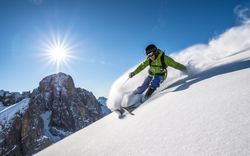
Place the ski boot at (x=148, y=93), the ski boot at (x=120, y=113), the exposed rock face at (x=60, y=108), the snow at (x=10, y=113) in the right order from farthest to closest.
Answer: the exposed rock face at (x=60, y=108), the snow at (x=10, y=113), the ski boot at (x=148, y=93), the ski boot at (x=120, y=113)

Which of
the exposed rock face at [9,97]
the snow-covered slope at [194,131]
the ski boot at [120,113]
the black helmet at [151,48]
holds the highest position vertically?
the exposed rock face at [9,97]

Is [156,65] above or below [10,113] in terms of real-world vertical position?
below

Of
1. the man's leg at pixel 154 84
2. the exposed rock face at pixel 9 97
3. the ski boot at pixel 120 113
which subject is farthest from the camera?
the exposed rock face at pixel 9 97

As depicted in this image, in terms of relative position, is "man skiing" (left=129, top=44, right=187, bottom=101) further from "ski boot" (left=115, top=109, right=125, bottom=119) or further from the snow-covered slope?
the snow-covered slope

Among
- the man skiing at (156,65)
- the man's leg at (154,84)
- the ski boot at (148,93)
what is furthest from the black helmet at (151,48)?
the ski boot at (148,93)

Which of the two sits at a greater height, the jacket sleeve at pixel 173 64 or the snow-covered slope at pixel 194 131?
the jacket sleeve at pixel 173 64

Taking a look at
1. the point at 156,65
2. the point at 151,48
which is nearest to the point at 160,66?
the point at 156,65

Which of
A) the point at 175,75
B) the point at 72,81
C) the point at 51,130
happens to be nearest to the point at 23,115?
the point at 51,130

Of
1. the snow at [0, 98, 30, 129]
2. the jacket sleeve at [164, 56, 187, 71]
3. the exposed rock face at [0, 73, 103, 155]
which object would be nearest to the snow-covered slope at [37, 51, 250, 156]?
the jacket sleeve at [164, 56, 187, 71]

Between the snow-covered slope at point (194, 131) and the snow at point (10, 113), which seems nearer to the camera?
the snow-covered slope at point (194, 131)

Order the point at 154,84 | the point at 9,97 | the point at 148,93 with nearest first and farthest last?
the point at 148,93 < the point at 154,84 < the point at 9,97

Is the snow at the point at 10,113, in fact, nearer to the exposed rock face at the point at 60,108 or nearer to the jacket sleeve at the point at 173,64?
the exposed rock face at the point at 60,108

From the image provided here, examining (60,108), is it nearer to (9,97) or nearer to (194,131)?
(9,97)

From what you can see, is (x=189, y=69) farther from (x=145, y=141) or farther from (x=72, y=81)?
(x=72, y=81)
